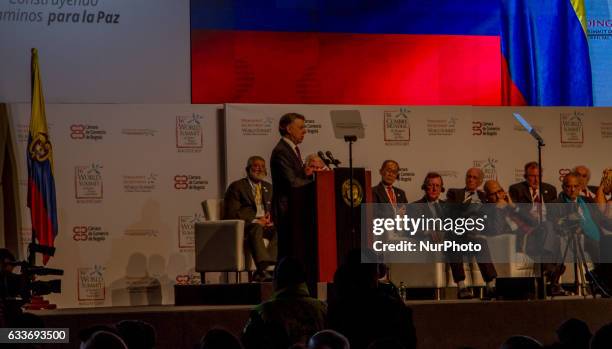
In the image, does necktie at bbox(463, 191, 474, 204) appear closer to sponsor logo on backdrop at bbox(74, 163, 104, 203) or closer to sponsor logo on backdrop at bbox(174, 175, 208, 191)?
sponsor logo on backdrop at bbox(174, 175, 208, 191)

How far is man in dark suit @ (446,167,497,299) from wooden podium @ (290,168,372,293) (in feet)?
7.32

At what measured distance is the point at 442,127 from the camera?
10961 mm

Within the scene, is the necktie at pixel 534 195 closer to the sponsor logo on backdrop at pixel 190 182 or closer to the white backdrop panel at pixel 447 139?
the white backdrop panel at pixel 447 139

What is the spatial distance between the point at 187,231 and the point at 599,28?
5232 millimetres

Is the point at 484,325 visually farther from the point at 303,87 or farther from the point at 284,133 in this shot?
the point at 303,87

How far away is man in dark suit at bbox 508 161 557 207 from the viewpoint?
10.9 metres

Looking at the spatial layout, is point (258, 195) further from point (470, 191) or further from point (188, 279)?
point (470, 191)

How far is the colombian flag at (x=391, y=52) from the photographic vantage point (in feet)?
36.1

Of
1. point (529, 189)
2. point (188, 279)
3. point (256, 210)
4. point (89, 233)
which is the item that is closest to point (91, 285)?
point (89, 233)

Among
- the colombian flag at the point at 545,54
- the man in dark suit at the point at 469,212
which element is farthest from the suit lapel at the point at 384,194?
the colombian flag at the point at 545,54

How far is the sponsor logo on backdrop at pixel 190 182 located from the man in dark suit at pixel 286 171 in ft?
3.13

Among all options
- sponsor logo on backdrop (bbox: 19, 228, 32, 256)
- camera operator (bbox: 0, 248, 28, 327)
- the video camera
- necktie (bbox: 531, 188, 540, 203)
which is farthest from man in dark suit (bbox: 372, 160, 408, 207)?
camera operator (bbox: 0, 248, 28, 327)

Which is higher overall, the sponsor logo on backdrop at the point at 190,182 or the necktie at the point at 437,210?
the sponsor logo on backdrop at the point at 190,182

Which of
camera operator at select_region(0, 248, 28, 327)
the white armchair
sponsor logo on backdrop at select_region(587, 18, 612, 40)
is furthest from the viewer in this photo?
sponsor logo on backdrop at select_region(587, 18, 612, 40)
